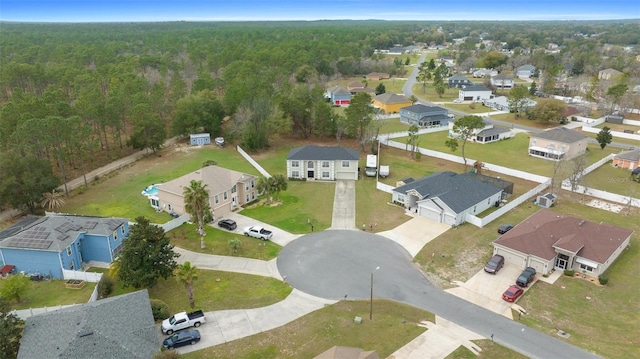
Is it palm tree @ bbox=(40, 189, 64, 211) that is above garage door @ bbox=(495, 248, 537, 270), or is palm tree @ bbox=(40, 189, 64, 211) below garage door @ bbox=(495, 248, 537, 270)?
above

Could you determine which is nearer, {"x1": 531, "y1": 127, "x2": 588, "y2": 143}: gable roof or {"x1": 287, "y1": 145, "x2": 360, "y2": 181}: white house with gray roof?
{"x1": 287, "y1": 145, "x2": 360, "y2": 181}: white house with gray roof

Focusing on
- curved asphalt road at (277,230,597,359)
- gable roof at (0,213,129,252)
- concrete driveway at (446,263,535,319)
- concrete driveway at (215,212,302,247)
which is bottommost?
concrete driveway at (446,263,535,319)

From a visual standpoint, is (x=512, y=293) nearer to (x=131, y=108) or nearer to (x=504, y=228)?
(x=504, y=228)

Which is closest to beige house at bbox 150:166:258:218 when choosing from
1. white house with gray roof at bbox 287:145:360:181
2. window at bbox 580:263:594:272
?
white house with gray roof at bbox 287:145:360:181

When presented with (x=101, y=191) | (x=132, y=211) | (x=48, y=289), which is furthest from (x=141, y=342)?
(x=101, y=191)

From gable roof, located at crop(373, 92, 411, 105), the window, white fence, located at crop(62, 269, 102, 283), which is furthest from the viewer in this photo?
gable roof, located at crop(373, 92, 411, 105)

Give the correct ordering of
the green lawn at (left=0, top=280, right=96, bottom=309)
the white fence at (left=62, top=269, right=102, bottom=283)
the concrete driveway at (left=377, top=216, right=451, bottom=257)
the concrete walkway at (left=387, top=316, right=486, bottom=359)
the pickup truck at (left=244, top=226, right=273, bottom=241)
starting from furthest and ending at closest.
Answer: the pickup truck at (left=244, top=226, right=273, bottom=241) < the concrete driveway at (left=377, top=216, right=451, bottom=257) < the white fence at (left=62, top=269, right=102, bottom=283) < the green lawn at (left=0, top=280, right=96, bottom=309) < the concrete walkway at (left=387, top=316, right=486, bottom=359)

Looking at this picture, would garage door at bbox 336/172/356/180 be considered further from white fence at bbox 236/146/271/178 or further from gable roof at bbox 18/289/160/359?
gable roof at bbox 18/289/160/359
